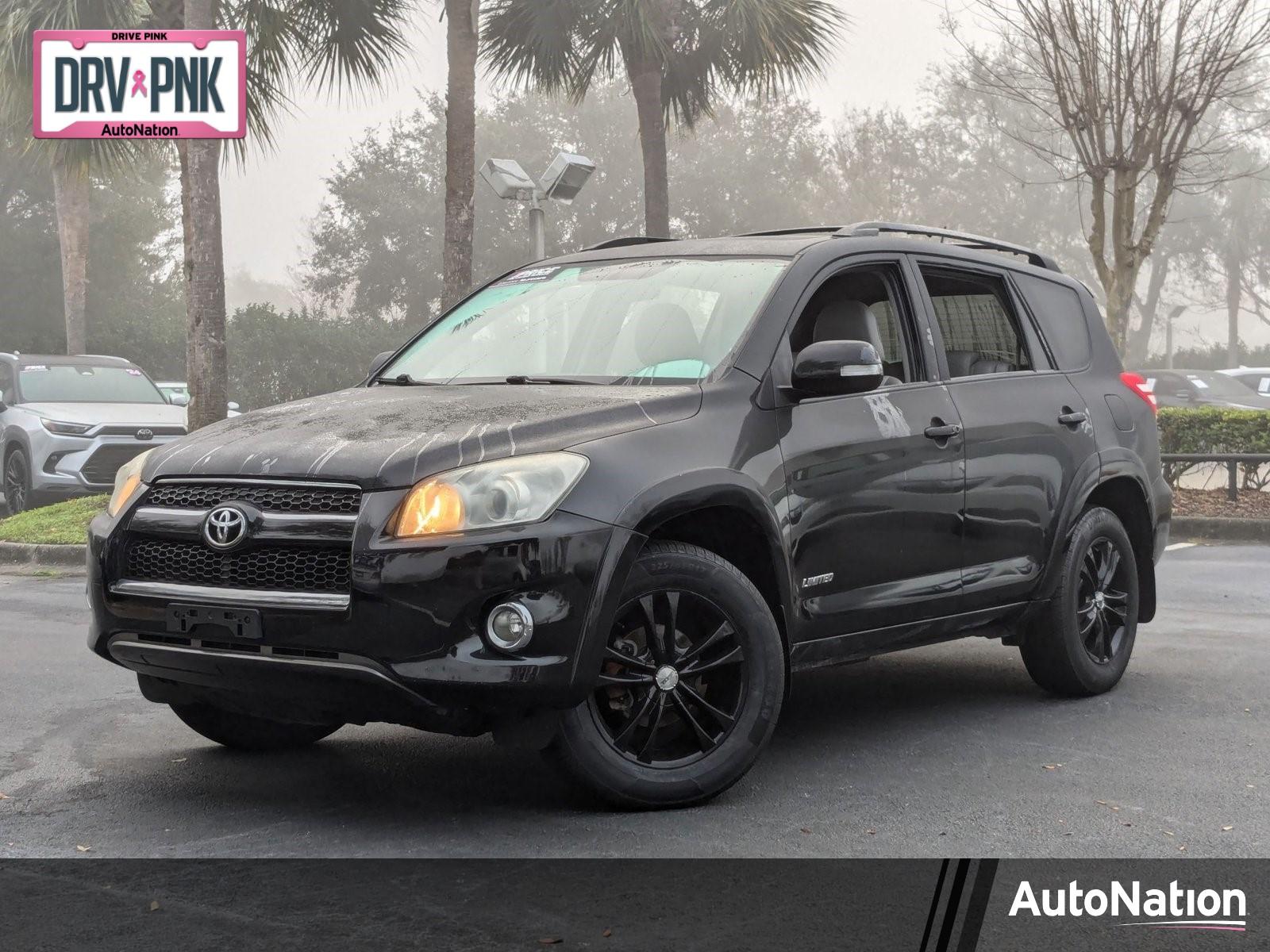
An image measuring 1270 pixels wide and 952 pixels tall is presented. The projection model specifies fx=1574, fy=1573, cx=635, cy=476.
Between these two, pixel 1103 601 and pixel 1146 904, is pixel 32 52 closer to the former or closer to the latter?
pixel 1103 601

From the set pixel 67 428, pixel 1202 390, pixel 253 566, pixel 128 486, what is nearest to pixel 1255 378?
pixel 1202 390

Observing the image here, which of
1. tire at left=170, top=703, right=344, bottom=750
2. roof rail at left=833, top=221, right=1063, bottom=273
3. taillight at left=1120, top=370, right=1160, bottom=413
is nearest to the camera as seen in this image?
tire at left=170, top=703, right=344, bottom=750

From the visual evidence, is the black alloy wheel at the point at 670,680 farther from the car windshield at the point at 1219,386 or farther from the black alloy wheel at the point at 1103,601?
the car windshield at the point at 1219,386

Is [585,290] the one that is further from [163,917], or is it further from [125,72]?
[125,72]

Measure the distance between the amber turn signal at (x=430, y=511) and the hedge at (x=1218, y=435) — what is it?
12609 mm

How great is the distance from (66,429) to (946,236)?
12558 mm

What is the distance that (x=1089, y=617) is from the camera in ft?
21.2

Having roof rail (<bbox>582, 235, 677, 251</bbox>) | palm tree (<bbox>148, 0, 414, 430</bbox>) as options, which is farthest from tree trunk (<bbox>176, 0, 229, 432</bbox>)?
roof rail (<bbox>582, 235, 677, 251</bbox>)

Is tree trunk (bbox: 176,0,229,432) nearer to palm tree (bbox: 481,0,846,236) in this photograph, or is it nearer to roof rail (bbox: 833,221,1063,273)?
palm tree (bbox: 481,0,846,236)

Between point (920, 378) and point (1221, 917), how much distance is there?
2510 mm

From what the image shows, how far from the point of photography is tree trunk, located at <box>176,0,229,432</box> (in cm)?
1545

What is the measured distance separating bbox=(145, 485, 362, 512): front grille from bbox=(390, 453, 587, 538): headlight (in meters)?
0.17

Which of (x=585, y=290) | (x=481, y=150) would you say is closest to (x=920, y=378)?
(x=585, y=290)

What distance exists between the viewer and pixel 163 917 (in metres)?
3.61
